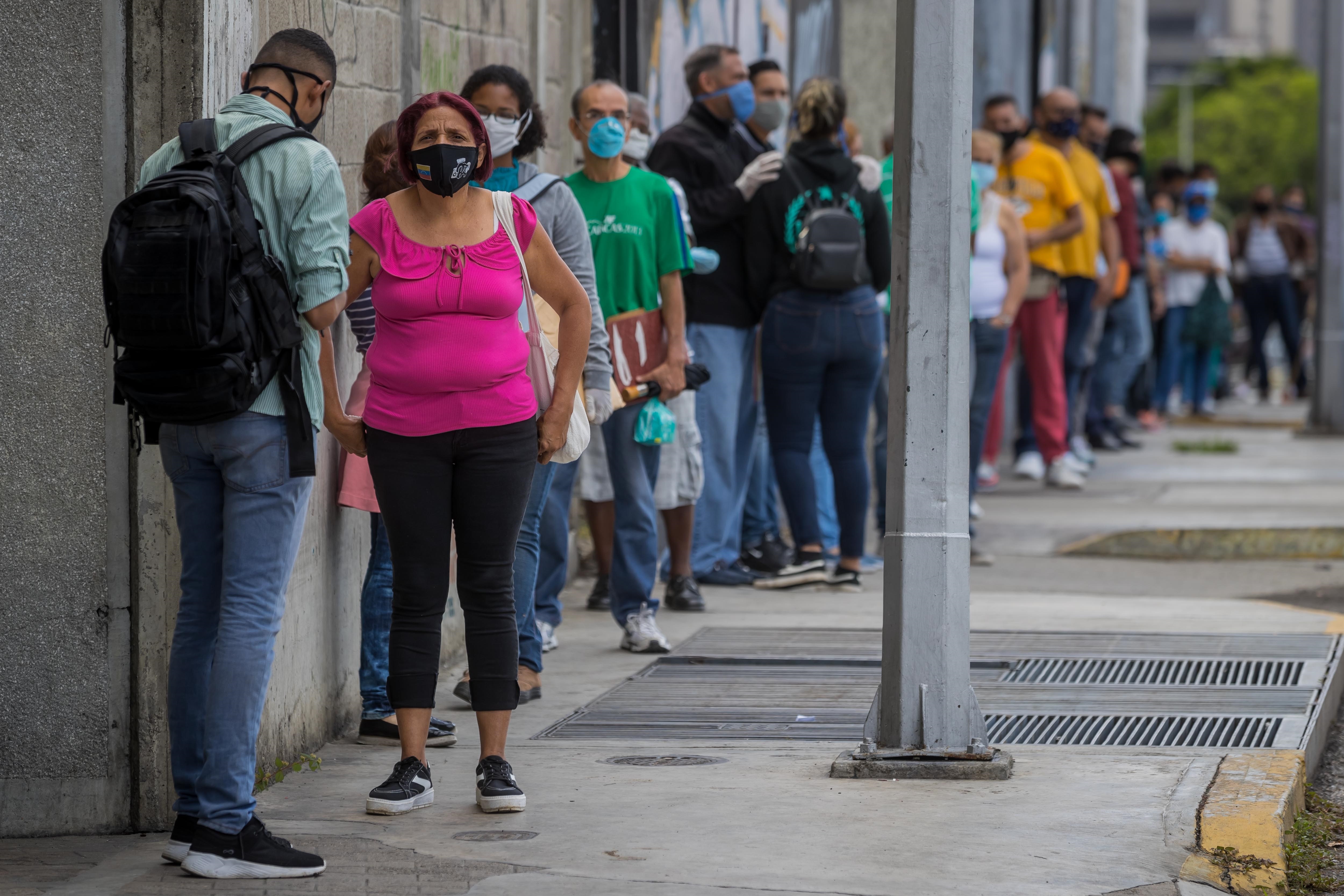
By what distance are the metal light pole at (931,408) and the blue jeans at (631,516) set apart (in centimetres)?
209

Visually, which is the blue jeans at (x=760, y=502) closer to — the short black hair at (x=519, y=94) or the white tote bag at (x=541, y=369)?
the short black hair at (x=519, y=94)

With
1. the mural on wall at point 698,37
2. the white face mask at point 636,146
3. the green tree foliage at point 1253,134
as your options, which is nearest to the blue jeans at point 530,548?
the white face mask at point 636,146

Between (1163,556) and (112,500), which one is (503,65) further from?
(1163,556)

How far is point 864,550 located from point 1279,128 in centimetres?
8579

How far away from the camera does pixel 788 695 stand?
6410mm

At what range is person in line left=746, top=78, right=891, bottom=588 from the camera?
8422 millimetres

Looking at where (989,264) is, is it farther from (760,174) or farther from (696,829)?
(696,829)

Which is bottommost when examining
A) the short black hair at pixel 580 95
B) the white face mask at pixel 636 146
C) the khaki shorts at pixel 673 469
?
the khaki shorts at pixel 673 469

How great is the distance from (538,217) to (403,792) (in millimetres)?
1733

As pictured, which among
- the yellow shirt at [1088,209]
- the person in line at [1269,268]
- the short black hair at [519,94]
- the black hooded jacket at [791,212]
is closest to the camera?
the short black hair at [519,94]

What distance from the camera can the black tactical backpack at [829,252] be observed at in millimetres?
8234

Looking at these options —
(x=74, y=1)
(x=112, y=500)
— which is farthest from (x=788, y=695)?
(x=74, y=1)

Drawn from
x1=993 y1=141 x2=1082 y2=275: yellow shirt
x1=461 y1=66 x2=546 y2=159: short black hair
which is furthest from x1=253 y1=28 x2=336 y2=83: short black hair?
x1=993 y1=141 x2=1082 y2=275: yellow shirt

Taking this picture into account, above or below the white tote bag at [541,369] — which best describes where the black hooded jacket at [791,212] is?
above
